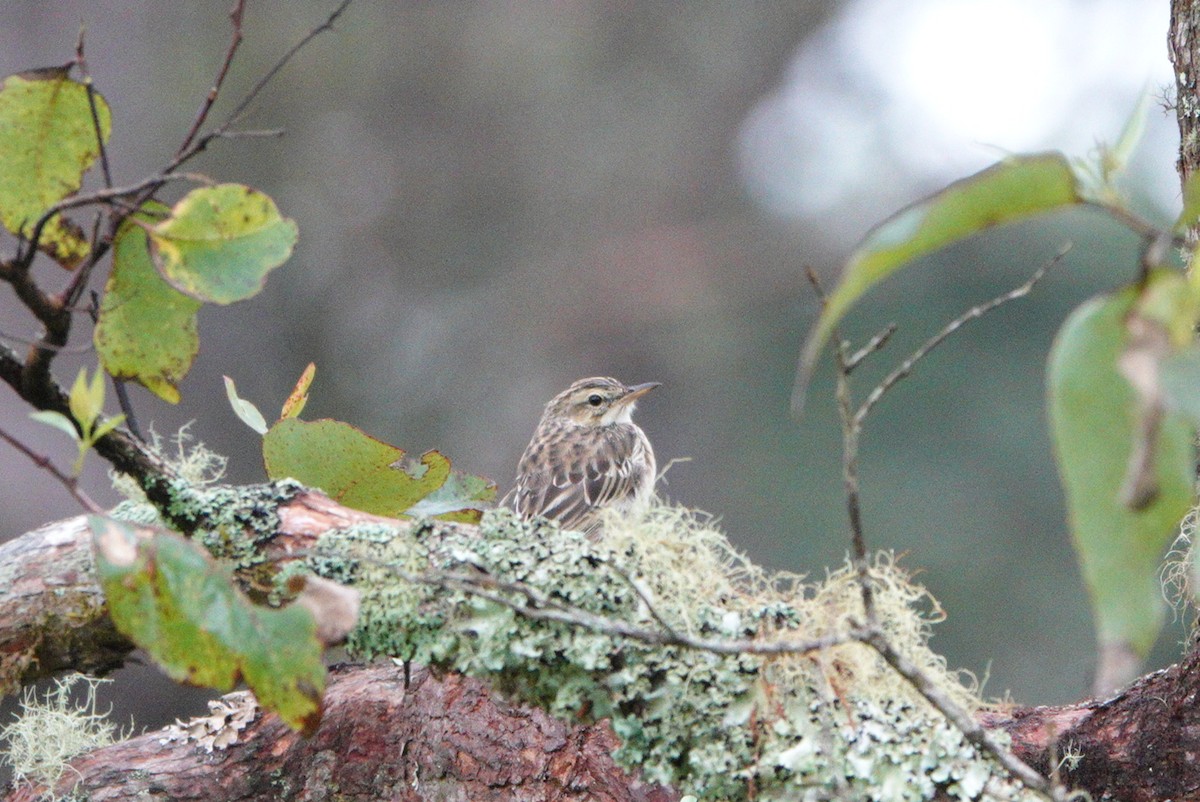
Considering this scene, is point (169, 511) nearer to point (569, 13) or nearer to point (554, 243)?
point (554, 243)

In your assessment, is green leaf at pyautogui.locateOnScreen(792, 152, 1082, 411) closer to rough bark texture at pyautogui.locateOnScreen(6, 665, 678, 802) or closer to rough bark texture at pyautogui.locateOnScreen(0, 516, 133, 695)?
rough bark texture at pyautogui.locateOnScreen(6, 665, 678, 802)

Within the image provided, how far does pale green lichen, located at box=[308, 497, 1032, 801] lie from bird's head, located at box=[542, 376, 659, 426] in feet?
9.91

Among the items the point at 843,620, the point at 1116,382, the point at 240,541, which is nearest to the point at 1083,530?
the point at 1116,382

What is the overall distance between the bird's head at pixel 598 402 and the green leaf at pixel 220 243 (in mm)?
3492

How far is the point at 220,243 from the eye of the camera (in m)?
1.59

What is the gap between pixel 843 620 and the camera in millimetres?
1845

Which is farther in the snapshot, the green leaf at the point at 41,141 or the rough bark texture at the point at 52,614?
the rough bark texture at the point at 52,614

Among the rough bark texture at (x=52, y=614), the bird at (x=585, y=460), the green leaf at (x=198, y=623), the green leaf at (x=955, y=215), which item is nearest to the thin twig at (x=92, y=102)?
the green leaf at (x=198, y=623)

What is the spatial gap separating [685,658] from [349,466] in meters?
0.81

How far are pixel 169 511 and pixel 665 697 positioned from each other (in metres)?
0.90

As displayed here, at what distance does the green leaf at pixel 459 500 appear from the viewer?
2.29 m

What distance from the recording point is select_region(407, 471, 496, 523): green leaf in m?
2.29

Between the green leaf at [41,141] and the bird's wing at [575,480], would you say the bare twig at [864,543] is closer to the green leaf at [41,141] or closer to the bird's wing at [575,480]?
the green leaf at [41,141]

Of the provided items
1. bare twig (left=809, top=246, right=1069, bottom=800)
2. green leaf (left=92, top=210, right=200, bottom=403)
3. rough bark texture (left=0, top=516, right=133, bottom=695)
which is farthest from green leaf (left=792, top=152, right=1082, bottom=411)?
rough bark texture (left=0, top=516, right=133, bottom=695)
